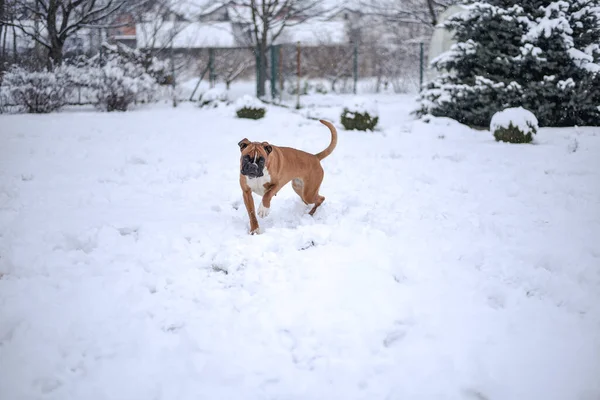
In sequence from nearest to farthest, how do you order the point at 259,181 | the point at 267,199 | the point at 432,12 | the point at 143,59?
the point at 259,181 → the point at 267,199 → the point at 143,59 → the point at 432,12

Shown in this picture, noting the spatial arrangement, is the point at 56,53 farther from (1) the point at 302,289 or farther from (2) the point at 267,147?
(1) the point at 302,289

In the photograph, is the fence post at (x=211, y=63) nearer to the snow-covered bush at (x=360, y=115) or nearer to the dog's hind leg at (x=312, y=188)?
the snow-covered bush at (x=360, y=115)

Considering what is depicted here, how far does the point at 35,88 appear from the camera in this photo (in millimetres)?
13312

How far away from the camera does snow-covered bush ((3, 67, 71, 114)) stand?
13125 mm

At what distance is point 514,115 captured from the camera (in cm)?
916

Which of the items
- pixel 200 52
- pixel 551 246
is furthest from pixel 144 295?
pixel 200 52

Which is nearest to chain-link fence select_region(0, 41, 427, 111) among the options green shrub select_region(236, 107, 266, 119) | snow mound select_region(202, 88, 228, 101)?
snow mound select_region(202, 88, 228, 101)

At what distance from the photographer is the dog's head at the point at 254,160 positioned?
368 cm

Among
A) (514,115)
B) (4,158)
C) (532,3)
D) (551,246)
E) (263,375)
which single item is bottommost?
(263,375)

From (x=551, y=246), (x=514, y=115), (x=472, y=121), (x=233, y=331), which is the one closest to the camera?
(x=233, y=331)

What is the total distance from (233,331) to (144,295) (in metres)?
0.68

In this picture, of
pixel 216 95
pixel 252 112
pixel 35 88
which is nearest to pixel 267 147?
pixel 252 112

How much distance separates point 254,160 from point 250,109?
9.95m

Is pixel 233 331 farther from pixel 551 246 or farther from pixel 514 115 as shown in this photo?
pixel 514 115
